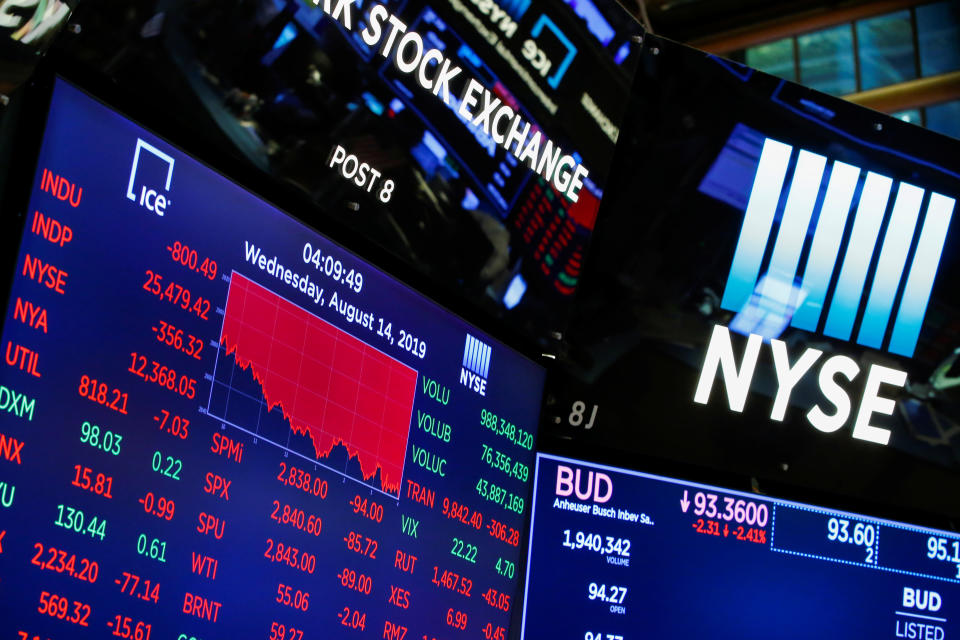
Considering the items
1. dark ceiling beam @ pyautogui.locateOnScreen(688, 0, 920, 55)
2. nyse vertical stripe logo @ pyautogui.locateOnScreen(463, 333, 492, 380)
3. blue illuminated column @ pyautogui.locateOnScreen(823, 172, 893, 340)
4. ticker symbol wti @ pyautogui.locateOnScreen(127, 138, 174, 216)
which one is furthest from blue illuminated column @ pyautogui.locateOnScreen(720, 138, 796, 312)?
dark ceiling beam @ pyautogui.locateOnScreen(688, 0, 920, 55)

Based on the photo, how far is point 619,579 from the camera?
4.65m

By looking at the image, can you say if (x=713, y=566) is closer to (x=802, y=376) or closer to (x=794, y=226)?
(x=802, y=376)

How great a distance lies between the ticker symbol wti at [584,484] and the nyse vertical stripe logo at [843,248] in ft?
3.00

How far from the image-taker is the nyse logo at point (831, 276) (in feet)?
16.8

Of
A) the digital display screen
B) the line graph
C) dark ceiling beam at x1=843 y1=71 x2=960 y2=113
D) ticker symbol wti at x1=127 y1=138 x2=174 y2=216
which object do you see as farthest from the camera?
dark ceiling beam at x1=843 y1=71 x2=960 y2=113

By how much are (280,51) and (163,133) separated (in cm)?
44

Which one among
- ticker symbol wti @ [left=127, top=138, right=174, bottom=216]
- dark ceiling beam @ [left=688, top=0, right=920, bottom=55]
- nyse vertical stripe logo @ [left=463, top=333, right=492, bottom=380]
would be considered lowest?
ticker symbol wti @ [left=127, top=138, right=174, bottom=216]

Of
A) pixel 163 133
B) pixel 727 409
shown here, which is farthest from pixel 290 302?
pixel 727 409

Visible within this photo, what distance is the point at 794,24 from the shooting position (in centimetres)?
961

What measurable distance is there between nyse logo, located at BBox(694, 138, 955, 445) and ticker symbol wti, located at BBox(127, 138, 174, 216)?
107 inches

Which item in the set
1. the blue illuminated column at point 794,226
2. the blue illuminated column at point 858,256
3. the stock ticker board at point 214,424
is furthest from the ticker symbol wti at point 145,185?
the blue illuminated column at point 858,256

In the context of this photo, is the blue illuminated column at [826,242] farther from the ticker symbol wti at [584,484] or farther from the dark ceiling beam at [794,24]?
the dark ceiling beam at [794,24]

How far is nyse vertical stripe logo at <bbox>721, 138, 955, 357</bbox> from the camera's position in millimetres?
5125

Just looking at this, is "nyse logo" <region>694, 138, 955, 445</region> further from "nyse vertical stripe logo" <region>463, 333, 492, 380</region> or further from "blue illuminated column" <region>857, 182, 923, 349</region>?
"nyse vertical stripe logo" <region>463, 333, 492, 380</region>
